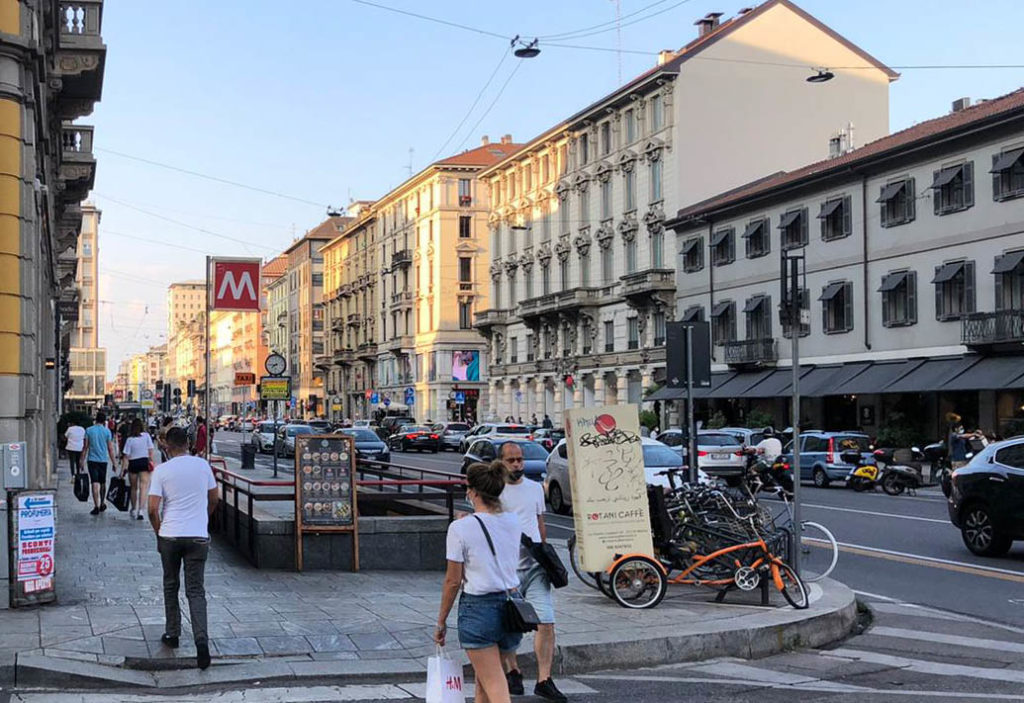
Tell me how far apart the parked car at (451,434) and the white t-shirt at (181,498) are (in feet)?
174

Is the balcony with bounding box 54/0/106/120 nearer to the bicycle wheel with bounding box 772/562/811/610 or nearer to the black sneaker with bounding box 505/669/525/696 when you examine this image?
the bicycle wheel with bounding box 772/562/811/610

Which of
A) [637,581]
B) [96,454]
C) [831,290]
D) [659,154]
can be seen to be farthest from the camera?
[659,154]

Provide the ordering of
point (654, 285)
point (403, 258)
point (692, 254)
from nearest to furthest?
point (692, 254)
point (654, 285)
point (403, 258)

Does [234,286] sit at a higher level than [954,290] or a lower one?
lower

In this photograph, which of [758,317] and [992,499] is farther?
[758,317]

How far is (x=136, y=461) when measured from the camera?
2102cm

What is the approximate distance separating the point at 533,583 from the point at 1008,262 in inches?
1285

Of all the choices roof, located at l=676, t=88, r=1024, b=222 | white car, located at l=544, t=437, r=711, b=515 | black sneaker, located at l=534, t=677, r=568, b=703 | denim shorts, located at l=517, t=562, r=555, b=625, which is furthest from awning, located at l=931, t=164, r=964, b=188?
black sneaker, located at l=534, t=677, r=568, b=703

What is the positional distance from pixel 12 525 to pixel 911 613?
8.83m

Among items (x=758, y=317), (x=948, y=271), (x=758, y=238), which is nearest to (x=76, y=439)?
(x=948, y=271)

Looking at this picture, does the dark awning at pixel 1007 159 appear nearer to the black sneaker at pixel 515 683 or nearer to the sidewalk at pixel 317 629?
the sidewalk at pixel 317 629

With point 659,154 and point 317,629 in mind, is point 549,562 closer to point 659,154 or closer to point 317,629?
point 317,629

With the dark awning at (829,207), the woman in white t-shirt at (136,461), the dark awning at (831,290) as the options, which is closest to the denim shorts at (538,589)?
the woman in white t-shirt at (136,461)

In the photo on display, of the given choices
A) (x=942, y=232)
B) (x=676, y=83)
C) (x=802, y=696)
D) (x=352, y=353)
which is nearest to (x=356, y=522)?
(x=802, y=696)
